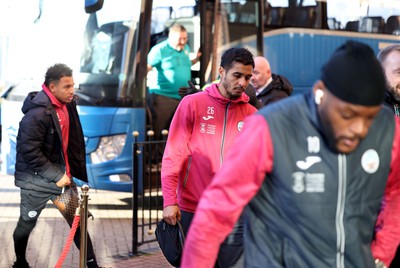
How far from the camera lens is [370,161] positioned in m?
2.75

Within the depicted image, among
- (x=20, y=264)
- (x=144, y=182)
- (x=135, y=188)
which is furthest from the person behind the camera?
(x=144, y=182)

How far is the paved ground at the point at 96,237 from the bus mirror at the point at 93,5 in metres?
2.47

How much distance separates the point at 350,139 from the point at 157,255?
5994 millimetres

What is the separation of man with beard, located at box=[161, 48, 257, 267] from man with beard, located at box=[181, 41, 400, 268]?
5.78 ft

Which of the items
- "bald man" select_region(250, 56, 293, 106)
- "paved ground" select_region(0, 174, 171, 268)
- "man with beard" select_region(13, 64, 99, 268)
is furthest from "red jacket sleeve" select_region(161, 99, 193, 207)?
"paved ground" select_region(0, 174, 171, 268)

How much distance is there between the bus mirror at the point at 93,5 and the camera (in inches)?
399

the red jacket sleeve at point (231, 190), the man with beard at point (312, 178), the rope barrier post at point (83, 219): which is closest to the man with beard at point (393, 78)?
the man with beard at point (312, 178)

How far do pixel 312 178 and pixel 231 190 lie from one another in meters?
0.29

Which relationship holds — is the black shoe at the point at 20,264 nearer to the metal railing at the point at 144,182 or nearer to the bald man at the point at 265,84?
the metal railing at the point at 144,182

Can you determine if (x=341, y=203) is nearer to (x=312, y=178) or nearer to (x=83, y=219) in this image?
(x=312, y=178)

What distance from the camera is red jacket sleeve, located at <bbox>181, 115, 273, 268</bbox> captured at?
2.62 m

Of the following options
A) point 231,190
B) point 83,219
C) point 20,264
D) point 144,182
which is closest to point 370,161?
point 231,190

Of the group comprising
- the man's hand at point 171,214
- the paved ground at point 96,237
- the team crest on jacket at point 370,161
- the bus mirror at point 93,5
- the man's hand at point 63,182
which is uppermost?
the bus mirror at point 93,5

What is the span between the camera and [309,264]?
107 inches
